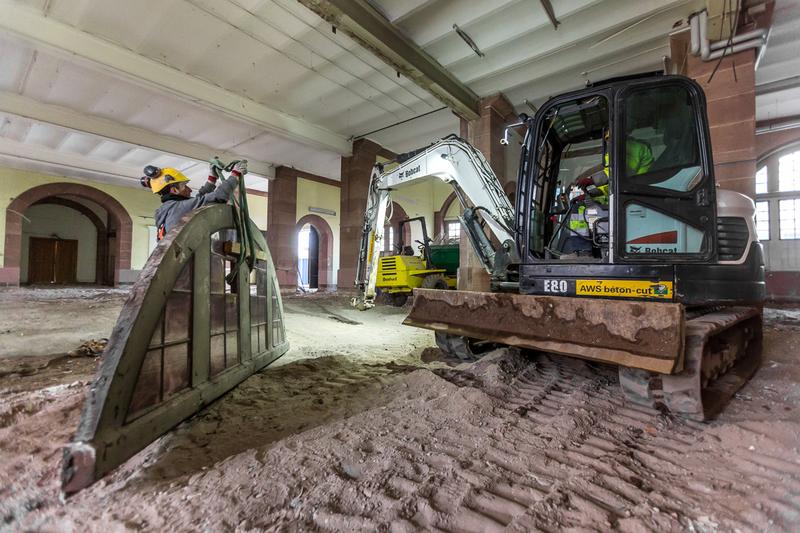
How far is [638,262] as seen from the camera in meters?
2.47

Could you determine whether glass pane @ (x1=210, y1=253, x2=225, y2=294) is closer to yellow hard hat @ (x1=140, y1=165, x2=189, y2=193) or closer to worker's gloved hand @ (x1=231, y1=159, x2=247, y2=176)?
worker's gloved hand @ (x1=231, y1=159, x2=247, y2=176)

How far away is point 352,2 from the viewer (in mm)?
4996

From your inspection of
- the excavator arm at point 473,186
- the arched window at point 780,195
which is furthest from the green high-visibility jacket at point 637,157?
the arched window at point 780,195

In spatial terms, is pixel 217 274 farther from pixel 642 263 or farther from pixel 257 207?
pixel 257 207

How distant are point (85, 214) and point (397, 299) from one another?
56.2 ft

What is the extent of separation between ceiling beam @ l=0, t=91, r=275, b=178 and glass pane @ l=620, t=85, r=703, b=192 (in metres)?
11.7

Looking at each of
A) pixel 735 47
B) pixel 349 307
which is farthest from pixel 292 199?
pixel 735 47

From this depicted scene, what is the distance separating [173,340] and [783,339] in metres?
6.25

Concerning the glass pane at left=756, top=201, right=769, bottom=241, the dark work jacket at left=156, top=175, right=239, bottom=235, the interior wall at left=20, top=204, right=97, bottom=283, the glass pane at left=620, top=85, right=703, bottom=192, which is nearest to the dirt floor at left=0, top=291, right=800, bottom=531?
the dark work jacket at left=156, top=175, right=239, bottom=235

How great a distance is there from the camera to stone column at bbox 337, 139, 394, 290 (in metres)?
10.9

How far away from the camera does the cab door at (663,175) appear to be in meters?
2.49

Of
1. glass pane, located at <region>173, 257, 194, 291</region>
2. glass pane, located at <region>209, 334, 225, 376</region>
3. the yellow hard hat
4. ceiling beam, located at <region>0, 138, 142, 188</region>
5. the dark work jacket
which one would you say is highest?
ceiling beam, located at <region>0, 138, 142, 188</region>

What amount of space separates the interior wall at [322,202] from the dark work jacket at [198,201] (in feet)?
35.6

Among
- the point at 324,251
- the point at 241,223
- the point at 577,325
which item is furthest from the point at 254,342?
the point at 324,251
